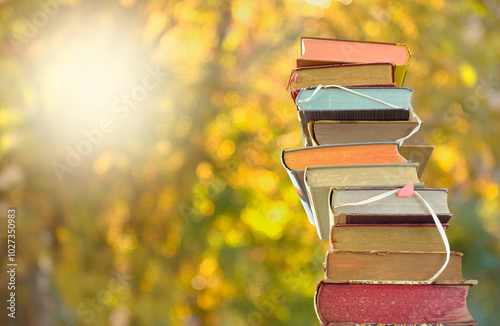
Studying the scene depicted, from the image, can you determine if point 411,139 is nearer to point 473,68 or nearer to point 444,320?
point 444,320

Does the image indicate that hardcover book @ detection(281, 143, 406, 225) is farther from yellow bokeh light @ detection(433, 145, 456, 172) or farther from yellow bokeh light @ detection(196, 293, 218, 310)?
yellow bokeh light @ detection(196, 293, 218, 310)

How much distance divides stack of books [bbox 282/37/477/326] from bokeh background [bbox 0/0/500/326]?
3523 millimetres

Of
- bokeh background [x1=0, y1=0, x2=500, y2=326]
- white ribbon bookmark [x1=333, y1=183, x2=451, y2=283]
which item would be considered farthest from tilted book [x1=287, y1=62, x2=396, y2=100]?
bokeh background [x1=0, y1=0, x2=500, y2=326]

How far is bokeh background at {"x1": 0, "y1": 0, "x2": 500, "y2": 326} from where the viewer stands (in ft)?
14.3

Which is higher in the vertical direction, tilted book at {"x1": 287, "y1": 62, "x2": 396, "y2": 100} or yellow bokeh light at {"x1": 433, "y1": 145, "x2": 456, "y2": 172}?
tilted book at {"x1": 287, "y1": 62, "x2": 396, "y2": 100}

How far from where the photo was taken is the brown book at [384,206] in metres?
1.05

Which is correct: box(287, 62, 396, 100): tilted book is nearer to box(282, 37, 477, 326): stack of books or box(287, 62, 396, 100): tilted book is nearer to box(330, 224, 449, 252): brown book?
box(282, 37, 477, 326): stack of books

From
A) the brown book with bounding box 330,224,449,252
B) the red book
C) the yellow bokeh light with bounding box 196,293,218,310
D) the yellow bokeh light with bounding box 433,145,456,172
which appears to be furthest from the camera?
the yellow bokeh light with bounding box 196,293,218,310

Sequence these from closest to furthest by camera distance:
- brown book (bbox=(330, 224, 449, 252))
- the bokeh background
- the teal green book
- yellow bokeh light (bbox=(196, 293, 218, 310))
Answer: brown book (bbox=(330, 224, 449, 252)) < the teal green book < the bokeh background < yellow bokeh light (bbox=(196, 293, 218, 310))

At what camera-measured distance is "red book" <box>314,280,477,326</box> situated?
95cm

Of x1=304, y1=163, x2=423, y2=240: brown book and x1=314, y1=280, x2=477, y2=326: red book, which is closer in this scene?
x1=314, y1=280, x2=477, y2=326: red book

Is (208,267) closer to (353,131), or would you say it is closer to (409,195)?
(353,131)

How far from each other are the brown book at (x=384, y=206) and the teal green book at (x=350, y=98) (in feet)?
0.94

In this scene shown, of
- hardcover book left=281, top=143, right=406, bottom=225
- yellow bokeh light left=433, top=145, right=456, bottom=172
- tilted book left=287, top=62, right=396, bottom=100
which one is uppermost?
tilted book left=287, top=62, right=396, bottom=100
